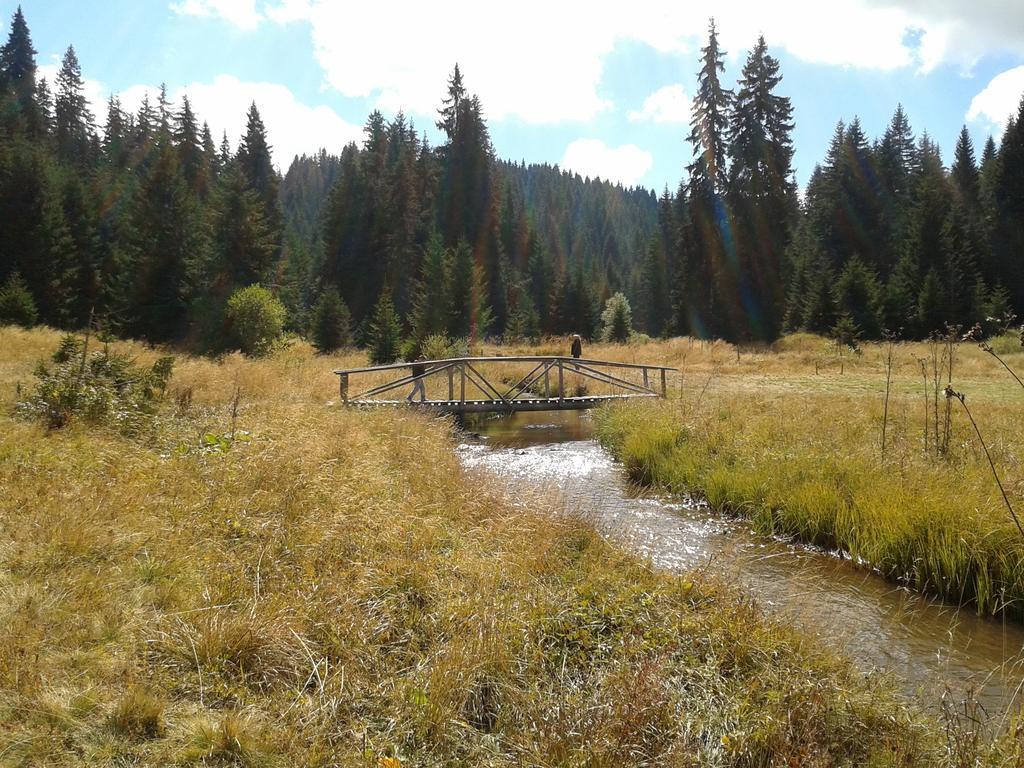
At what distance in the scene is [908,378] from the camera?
1712cm

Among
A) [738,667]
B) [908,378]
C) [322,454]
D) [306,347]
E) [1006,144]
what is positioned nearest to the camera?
[738,667]

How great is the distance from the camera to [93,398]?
809 cm

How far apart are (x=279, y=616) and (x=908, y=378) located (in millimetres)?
18554

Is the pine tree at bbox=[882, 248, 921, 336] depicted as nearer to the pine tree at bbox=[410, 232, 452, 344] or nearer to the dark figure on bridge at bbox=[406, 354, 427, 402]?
the pine tree at bbox=[410, 232, 452, 344]

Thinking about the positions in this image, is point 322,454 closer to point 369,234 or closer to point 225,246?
point 225,246

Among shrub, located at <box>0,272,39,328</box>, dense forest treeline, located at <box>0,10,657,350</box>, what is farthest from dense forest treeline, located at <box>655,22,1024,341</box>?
shrub, located at <box>0,272,39,328</box>

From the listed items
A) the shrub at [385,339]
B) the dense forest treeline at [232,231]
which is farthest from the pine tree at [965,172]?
the shrub at [385,339]

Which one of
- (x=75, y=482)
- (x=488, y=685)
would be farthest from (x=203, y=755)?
(x=75, y=482)

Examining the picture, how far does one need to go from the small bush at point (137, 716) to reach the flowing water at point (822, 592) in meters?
4.13

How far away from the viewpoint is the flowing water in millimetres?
4254

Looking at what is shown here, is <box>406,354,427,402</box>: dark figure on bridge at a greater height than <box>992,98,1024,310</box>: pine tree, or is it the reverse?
<box>992,98,1024,310</box>: pine tree

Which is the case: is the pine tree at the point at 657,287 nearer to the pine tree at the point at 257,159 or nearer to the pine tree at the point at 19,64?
the pine tree at the point at 257,159

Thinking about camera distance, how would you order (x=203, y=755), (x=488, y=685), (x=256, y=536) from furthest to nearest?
(x=256, y=536)
(x=488, y=685)
(x=203, y=755)

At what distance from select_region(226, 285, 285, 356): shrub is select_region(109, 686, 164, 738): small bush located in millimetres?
22281
